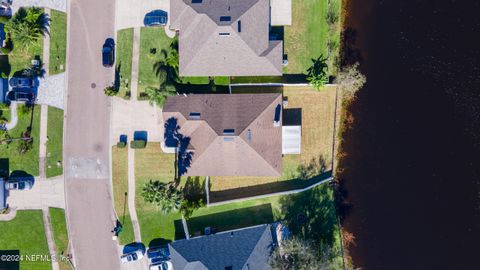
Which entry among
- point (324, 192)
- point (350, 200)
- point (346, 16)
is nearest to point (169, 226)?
point (324, 192)

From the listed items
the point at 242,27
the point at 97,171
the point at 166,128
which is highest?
the point at 242,27

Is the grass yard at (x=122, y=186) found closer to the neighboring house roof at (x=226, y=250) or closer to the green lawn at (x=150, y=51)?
the neighboring house roof at (x=226, y=250)

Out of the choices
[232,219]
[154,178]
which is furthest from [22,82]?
[232,219]

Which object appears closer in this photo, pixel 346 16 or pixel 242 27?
pixel 242 27

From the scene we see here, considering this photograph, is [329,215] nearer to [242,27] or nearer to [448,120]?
[448,120]

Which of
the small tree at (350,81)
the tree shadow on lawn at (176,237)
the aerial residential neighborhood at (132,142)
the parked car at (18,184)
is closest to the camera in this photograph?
the small tree at (350,81)

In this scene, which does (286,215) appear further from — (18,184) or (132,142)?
(18,184)

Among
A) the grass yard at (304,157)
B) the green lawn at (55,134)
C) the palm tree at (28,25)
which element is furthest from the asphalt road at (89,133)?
the grass yard at (304,157)

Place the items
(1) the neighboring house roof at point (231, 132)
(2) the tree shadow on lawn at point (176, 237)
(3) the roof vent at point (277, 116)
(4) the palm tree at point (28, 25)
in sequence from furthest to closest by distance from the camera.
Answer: (2) the tree shadow on lawn at point (176, 237) → (4) the palm tree at point (28, 25) → (3) the roof vent at point (277, 116) → (1) the neighboring house roof at point (231, 132)
